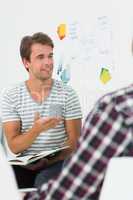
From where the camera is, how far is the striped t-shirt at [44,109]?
2.27 metres

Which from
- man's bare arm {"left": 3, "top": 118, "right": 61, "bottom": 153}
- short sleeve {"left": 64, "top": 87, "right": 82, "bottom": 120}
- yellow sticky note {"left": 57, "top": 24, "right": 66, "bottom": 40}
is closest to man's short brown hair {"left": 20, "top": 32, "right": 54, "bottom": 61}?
short sleeve {"left": 64, "top": 87, "right": 82, "bottom": 120}

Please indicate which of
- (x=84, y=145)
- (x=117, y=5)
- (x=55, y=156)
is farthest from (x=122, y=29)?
(x=84, y=145)

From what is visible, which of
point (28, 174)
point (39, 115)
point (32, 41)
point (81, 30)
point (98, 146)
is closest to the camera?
point (98, 146)

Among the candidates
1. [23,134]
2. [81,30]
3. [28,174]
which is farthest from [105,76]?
[28,174]

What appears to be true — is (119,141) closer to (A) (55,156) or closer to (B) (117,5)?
(A) (55,156)

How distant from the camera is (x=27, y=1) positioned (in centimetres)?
369

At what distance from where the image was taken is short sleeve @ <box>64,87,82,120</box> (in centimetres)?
229

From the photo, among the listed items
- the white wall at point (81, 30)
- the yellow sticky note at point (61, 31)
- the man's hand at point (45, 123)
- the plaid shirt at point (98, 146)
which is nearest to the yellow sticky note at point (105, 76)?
the white wall at point (81, 30)

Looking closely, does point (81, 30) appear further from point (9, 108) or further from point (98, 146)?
point (98, 146)

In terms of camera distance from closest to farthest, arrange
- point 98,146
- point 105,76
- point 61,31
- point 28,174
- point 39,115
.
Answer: point 98,146 < point 28,174 < point 39,115 < point 105,76 < point 61,31

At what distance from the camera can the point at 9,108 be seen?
2.34 metres

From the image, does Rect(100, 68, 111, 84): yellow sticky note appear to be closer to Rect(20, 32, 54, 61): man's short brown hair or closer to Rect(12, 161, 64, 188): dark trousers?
Rect(20, 32, 54, 61): man's short brown hair

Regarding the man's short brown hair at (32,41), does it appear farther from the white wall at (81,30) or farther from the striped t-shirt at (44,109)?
the white wall at (81,30)

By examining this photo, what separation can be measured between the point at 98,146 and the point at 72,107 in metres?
1.55
